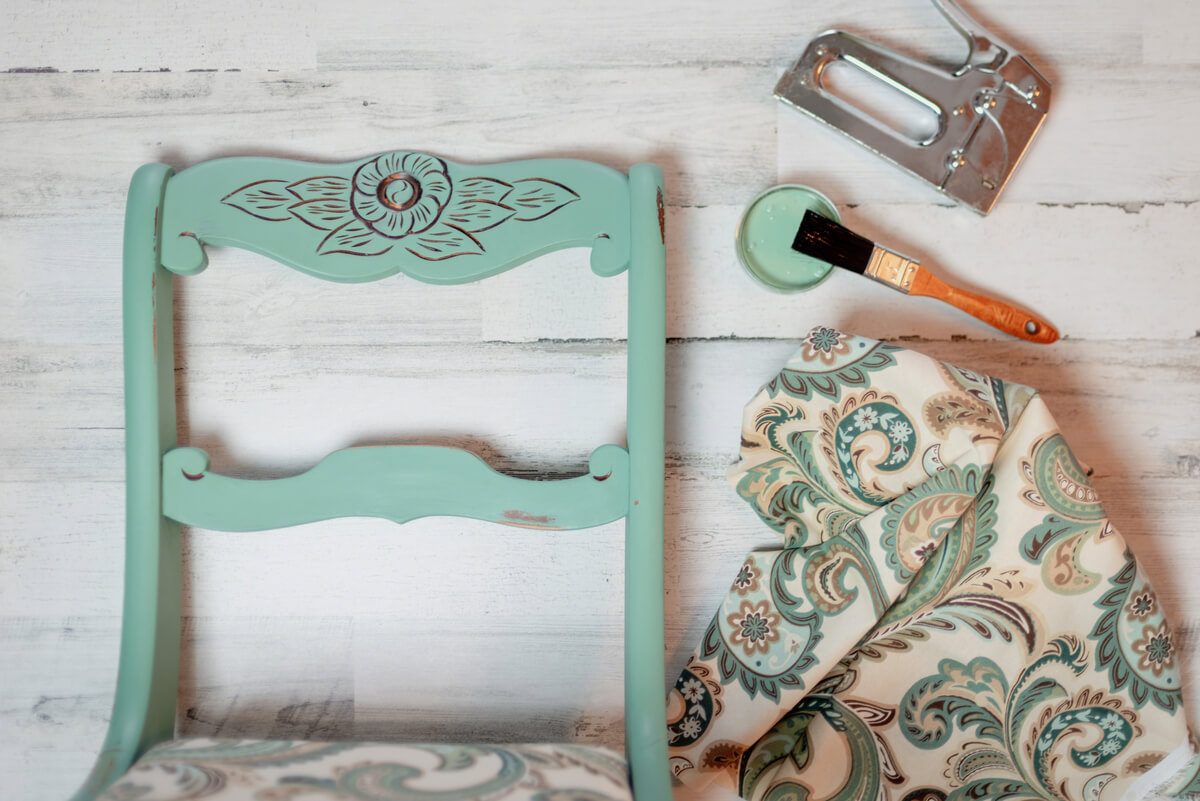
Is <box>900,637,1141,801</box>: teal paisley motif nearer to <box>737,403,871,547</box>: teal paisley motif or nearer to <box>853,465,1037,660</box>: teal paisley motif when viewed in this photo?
<box>853,465,1037,660</box>: teal paisley motif

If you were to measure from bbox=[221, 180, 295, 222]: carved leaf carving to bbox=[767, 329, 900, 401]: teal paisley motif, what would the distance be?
1.34ft

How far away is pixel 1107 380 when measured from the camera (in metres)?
0.70

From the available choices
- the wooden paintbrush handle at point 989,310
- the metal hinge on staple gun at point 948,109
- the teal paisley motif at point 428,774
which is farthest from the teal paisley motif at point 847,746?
the metal hinge on staple gun at point 948,109

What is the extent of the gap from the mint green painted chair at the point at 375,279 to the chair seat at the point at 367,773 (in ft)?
0.09

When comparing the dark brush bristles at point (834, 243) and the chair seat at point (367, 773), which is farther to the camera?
the dark brush bristles at point (834, 243)

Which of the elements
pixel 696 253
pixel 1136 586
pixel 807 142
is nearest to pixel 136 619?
pixel 696 253

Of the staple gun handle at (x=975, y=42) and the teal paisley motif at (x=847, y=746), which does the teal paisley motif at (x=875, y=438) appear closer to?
the teal paisley motif at (x=847, y=746)

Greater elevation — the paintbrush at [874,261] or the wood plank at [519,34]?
the wood plank at [519,34]

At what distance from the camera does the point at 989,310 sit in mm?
668

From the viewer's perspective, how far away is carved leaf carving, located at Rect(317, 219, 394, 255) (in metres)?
0.62

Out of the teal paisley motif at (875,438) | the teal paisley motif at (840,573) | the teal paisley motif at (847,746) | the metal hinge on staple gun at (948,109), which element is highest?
the metal hinge on staple gun at (948,109)

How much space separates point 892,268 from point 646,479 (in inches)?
10.6

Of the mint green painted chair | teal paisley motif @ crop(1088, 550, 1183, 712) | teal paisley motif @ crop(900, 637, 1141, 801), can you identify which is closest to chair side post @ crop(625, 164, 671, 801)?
the mint green painted chair

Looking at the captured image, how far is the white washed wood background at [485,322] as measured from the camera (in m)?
0.69
